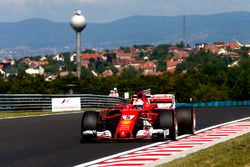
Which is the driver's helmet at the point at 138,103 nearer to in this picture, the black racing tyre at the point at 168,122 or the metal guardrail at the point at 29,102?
the black racing tyre at the point at 168,122

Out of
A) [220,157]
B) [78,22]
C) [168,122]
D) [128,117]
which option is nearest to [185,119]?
[168,122]

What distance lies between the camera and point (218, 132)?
1786cm

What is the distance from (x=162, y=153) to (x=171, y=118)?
2.68 m

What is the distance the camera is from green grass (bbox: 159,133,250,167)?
33.9 ft

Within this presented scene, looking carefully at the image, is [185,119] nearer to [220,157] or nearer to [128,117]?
[128,117]

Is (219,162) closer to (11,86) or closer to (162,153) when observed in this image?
(162,153)

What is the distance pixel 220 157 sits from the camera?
11.1 metres

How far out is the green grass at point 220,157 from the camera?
1033cm

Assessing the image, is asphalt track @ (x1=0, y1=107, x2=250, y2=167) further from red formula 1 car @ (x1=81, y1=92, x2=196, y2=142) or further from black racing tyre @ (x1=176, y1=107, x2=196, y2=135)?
black racing tyre @ (x1=176, y1=107, x2=196, y2=135)

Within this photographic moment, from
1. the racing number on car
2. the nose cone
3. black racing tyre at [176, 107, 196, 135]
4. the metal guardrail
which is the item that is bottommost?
the metal guardrail

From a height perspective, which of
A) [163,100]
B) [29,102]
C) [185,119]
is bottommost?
[29,102]

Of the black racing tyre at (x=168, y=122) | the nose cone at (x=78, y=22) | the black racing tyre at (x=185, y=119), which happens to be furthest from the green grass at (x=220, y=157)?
the nose cone at (x=78, y=22)

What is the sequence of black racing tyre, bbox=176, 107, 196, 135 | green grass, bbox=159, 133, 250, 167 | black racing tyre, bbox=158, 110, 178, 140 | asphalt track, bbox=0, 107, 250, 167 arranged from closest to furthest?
green grass, bbox=159, 133, 250, 167
asphalt track, bbox=0, 107, 250, 167
black racing tyre, bbox=158, 110, 178, 140
black racing tyre, bbox=176, 107, 196, 135

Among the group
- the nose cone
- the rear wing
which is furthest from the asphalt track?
the nose cone
